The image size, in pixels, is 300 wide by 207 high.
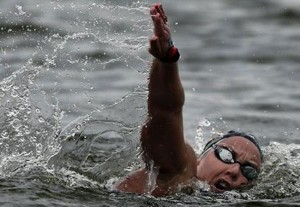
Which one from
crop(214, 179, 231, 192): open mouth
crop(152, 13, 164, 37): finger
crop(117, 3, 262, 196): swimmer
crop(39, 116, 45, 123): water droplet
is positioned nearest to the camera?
crop(152, 13, 164, 37): finger

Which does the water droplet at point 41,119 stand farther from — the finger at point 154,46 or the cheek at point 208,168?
the finger at point 154,46

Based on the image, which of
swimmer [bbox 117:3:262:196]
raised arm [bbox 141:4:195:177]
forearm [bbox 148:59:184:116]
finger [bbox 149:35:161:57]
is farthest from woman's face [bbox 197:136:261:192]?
finger [bbox 149:35:161:57]

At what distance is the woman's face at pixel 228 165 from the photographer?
799 cm

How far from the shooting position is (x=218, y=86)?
12438mm

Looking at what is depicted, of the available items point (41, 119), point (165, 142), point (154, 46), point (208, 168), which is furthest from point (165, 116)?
point (41, 119)

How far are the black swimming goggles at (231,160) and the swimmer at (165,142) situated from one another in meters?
0.07

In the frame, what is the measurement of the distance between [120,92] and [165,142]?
488 centimetres

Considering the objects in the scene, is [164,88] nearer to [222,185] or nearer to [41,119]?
[222,185]

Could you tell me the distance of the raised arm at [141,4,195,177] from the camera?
6.73 metres

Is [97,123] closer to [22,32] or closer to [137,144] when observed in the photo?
[137,144]

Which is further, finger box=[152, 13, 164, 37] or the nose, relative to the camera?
the nose

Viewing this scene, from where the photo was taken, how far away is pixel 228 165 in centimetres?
815

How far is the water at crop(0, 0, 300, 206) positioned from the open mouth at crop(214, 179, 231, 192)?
88 mm

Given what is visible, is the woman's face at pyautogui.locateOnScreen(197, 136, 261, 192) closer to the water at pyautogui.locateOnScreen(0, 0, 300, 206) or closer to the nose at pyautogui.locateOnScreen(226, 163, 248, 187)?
the nose at pyautogui.locateOnScreen(226, 163, 248, 187)
